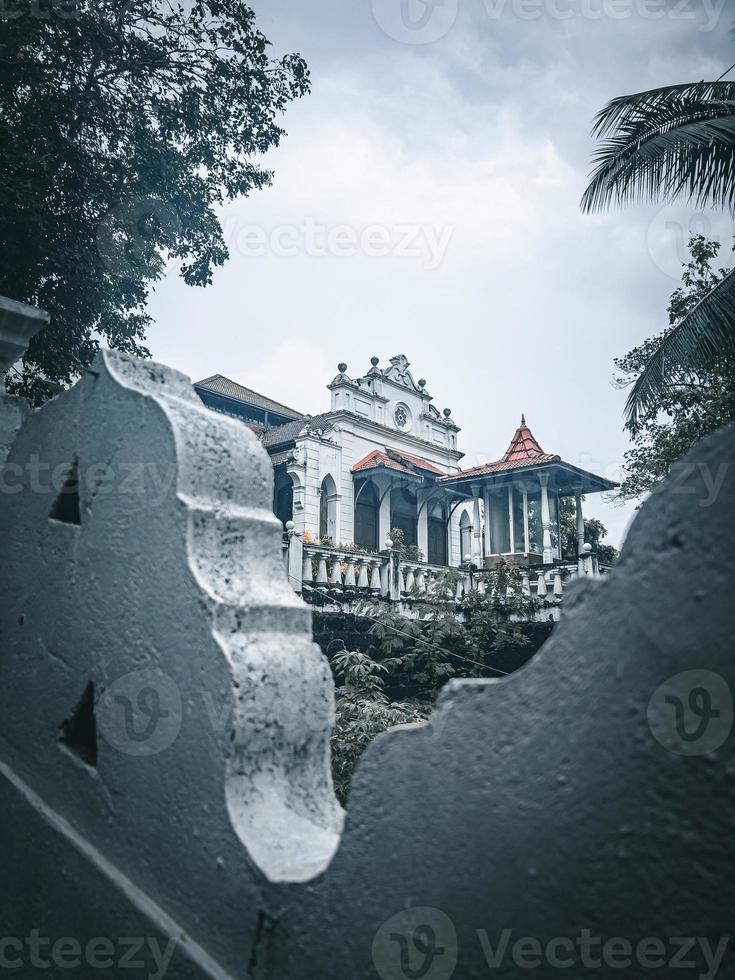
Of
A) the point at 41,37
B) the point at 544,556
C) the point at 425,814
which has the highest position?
the point at 41,37

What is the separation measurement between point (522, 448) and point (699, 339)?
9852mm

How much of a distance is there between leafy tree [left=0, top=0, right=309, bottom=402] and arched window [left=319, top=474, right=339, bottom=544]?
339 inches

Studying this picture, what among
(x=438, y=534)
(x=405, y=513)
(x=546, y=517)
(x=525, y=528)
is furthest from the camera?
(x=438, y=534)

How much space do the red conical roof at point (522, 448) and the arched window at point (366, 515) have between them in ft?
12.3

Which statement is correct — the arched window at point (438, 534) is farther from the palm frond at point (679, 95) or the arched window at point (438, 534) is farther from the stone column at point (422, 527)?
the palm frond at point (679, 95)

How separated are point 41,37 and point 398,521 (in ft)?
45.7

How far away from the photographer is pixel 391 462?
17.5 metres

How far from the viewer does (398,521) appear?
1902cm

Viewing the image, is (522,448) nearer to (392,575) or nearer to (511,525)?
(511,525)

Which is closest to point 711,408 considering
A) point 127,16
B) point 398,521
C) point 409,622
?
point 409,622

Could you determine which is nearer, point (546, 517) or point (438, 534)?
point (546, 517)

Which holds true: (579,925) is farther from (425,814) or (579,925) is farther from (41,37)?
(41,37)

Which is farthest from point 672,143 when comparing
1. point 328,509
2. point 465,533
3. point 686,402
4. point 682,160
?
point 465,533

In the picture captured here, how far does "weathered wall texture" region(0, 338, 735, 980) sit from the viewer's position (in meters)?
0.90
